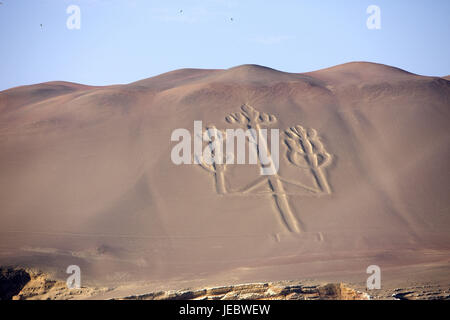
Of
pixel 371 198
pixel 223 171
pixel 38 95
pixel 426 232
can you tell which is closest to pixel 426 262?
pixel 426 232

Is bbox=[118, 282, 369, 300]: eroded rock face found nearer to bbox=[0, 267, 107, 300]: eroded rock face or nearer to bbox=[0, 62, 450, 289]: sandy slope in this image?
bbox=[0, 62, 450, 289]: sandy slope

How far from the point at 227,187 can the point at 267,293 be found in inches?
262

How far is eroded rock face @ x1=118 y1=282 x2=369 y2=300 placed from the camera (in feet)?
22.0

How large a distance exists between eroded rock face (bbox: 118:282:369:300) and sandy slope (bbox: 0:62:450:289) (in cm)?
84

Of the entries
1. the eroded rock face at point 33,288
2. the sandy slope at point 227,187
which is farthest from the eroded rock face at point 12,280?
the sandy slope at point 227,187

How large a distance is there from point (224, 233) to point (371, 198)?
4593mm

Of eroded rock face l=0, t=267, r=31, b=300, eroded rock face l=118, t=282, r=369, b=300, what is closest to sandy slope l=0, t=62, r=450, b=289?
eroded rock face l=0, t=267, r=31, b=300

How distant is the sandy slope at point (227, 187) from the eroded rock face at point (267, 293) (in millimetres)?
844

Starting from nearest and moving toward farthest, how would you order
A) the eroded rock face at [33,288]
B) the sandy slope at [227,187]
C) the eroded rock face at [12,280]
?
the eroded rock face at [33,288], the eroded rock face at [12,280], the sandy slope at [227,187]

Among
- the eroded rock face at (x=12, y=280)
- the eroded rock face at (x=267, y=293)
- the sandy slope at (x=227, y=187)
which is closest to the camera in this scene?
the eroded rock face at (x=267, y=293)

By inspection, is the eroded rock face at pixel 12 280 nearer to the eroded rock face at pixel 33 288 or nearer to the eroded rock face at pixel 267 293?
the eroded rock face at pixel 33 288

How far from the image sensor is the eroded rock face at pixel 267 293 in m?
6.70

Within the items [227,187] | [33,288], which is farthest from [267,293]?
[227,187]

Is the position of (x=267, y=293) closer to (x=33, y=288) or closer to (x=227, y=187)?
(x=33, y=288)
